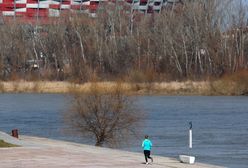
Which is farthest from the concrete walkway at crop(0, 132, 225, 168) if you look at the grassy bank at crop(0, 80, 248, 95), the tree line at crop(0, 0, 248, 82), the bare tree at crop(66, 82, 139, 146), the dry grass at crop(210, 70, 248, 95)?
the tree line at crop(0, 0, 248, 82)

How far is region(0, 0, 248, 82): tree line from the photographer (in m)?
73.3

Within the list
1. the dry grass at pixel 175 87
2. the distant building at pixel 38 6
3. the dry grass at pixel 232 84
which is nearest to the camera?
the dry grass at pixel 232 84

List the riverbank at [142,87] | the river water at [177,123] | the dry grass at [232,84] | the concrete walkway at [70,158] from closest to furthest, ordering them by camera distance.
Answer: the concrete walkway at [70,158]
the river water at [177,123]
the dry grass at [232,84]
the riverbank at [142,87]

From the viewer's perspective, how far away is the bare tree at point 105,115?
3044cm

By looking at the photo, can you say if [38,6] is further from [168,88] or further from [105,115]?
[105,115]

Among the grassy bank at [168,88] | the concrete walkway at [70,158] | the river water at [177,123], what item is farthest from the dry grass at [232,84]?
the concrete walkway at [70,158]

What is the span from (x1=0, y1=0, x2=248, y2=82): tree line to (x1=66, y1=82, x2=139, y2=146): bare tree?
1453 inches

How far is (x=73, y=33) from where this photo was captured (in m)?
81.6

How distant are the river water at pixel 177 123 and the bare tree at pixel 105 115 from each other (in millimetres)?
758

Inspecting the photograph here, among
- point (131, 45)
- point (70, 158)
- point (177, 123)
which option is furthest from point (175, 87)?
point (70, 158)

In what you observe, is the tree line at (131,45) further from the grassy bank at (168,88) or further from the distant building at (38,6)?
the distant building at (38,6)

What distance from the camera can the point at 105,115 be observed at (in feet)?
99.5

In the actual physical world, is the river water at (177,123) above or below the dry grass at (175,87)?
above

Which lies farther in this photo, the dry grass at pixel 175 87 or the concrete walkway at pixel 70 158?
the dry grass at pixel 175 87
